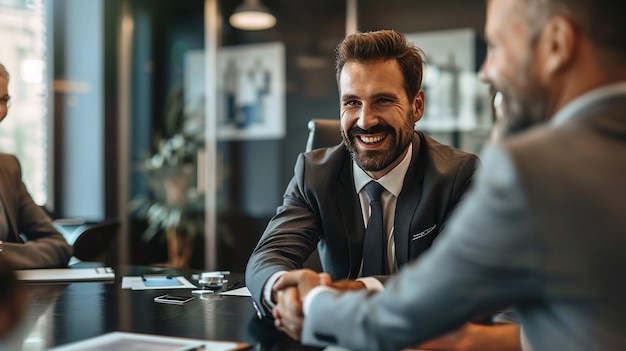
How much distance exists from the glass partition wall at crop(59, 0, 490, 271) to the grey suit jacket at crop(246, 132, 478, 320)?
3.21 meters

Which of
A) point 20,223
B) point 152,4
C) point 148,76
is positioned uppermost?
point 152,4

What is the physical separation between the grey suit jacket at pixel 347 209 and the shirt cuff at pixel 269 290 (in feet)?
0.99

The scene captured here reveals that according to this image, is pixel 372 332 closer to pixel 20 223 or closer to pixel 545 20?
pixel 545 20

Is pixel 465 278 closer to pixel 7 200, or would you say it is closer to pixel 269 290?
pixel 269 290

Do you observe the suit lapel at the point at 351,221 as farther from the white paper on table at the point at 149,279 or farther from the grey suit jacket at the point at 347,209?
the white paper on table at the point at 149,279

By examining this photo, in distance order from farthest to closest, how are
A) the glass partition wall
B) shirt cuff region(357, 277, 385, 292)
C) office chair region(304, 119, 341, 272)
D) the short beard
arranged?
the glass partition wall, office chair region(304, 119, 341, 272), the short beard, shirt cuff region(357, 277, 385, 292)

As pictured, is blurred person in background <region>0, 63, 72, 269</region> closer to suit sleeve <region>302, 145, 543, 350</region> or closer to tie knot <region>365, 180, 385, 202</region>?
tie knot <region>365, 180, 385, 202</region>

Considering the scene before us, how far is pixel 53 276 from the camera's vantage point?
2.24 m

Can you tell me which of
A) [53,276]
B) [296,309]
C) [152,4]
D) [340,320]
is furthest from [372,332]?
[152,4]

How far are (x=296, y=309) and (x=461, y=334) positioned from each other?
358 millimetres

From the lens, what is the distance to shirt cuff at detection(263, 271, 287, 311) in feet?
5.18

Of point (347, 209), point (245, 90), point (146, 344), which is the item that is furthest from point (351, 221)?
point (245, 90)

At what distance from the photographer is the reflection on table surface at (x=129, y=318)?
1.37m

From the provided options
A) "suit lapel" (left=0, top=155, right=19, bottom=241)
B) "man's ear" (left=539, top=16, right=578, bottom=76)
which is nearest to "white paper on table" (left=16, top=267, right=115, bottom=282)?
"suit lapel" (left=0, top=155, right=19, bottom=241)
